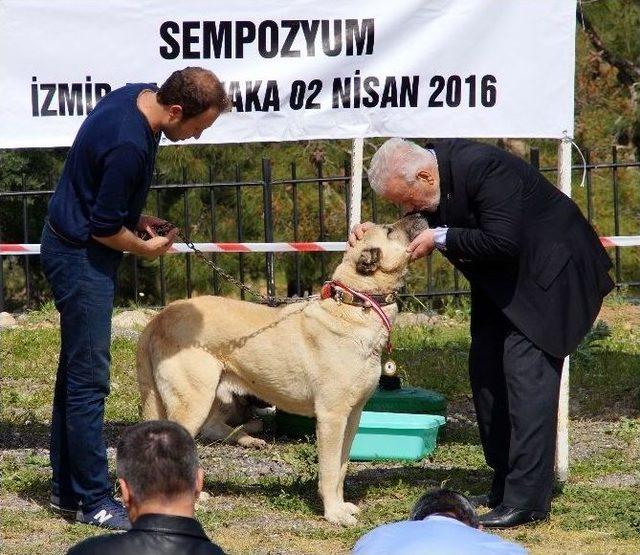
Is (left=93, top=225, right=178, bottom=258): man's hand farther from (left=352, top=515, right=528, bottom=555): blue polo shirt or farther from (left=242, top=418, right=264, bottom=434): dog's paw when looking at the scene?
(left=352, top=515, right=528, bottom=555): blue polo shirt

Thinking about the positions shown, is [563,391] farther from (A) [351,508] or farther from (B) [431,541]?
(B) [431,541]

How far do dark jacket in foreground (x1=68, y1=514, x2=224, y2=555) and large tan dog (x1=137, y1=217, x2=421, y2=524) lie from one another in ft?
9.38

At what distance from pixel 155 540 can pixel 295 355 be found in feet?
10.2

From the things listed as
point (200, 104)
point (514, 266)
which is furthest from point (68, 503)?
point (514, 266)

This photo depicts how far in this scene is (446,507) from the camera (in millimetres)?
3188

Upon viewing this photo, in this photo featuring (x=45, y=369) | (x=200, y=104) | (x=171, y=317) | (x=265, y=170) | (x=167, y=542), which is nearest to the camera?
(x=167, y=542)

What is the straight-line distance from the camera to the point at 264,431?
7.57 metres

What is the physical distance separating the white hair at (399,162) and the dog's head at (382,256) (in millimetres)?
291

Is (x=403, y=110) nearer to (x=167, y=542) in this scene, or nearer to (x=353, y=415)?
(x=353, y=415)

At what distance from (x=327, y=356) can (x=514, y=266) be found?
39.3 inches

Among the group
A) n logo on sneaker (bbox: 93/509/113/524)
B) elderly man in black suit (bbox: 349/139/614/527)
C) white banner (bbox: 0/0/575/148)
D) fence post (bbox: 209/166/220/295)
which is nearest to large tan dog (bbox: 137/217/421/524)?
elderly man in black suit (bbox: 349/139/614/527)

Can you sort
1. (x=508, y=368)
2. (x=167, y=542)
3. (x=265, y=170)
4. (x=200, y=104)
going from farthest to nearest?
(x=265, y=170) < (x=508, y=368) < (x=200, y=104) < (x=167, y=542)

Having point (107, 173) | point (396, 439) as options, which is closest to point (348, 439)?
point (396, 439)

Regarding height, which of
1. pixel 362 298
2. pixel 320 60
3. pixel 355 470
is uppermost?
pixel 320 60
